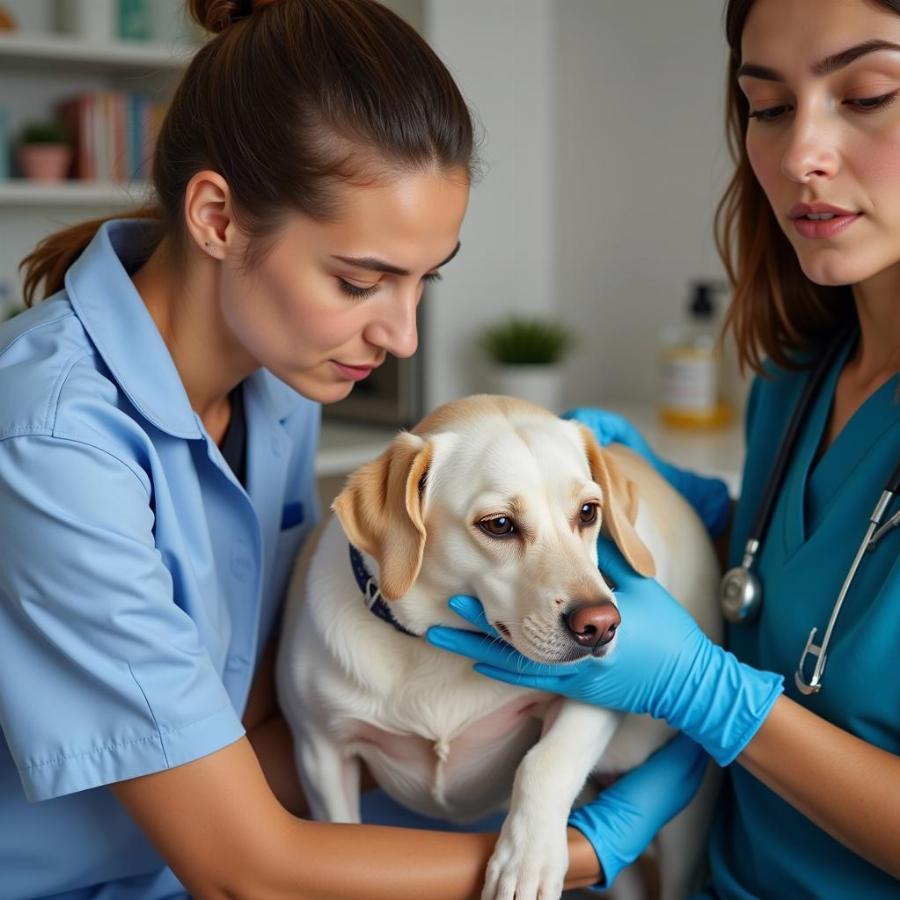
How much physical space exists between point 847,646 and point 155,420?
690 millimetres

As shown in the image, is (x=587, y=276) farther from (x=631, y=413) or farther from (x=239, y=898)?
(x=239, y=898)

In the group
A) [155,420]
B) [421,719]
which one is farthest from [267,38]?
[421,719]

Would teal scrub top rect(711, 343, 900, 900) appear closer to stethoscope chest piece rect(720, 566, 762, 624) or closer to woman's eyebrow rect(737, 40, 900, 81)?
stethoscope chest piece rect(720, 566, 762, 624)

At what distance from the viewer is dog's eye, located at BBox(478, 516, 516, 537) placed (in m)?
1.07

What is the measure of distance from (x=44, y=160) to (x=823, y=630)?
2313mm

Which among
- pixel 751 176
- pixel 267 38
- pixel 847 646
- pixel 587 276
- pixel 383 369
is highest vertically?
pixel 267 38

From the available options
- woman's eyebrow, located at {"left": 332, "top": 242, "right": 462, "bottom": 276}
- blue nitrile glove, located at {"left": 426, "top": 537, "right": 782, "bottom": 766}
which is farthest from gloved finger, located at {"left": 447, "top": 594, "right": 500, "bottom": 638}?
woman's eyebrow, located at {"left": 332, "top": 242, "right": 462, "bottom": 276}

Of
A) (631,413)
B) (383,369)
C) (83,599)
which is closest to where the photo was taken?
(83,599)

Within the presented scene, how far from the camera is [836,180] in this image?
1040 mm

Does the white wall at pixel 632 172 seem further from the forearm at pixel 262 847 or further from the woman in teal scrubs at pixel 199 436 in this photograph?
the forearm at pixel 262 847

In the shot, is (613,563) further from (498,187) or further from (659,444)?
(498,187)

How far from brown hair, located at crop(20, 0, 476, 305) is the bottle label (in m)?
A: 1.45

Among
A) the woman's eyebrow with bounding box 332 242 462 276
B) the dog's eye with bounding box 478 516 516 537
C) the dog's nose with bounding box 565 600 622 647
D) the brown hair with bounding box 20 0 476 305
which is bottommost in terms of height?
the dog's nose with bounding box 565 600 622 647

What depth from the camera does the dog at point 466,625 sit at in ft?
3.34
